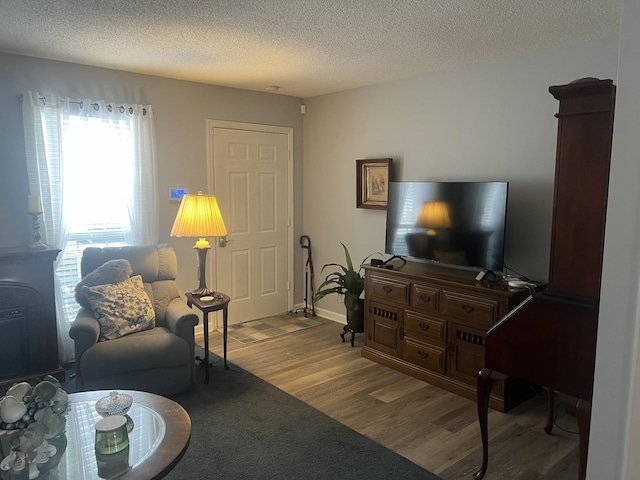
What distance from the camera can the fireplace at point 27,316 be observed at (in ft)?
10.9

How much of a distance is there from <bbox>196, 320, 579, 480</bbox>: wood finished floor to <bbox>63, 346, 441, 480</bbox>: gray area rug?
13 cm

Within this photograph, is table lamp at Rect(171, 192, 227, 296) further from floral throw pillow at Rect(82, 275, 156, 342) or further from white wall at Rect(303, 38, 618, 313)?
white wall at Rect(303, 38, 618, 313)

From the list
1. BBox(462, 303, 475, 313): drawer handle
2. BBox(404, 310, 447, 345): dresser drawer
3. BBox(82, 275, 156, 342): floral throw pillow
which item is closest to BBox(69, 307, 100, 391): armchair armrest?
BBox(82, 275, 156, 342): floral throw pillow

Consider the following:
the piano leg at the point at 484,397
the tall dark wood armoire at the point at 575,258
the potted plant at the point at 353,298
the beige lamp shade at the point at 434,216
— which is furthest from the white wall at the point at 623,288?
the potted plant at the point at 353,298

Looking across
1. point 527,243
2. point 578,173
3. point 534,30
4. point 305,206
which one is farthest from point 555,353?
point 305,206

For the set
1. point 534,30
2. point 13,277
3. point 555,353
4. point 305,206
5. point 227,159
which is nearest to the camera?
point 555,353

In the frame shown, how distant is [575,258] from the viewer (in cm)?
190

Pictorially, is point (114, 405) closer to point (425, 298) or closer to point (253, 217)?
point (425, 298)

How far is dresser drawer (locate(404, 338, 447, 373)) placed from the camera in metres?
3.55

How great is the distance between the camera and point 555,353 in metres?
2.01

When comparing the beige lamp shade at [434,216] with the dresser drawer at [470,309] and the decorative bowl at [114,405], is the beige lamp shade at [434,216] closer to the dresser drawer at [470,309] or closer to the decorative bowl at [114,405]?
the dresser drawer at [470,309]

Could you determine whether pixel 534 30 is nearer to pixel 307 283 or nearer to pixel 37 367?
pixel 307 283

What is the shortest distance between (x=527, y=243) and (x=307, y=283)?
8.94ft

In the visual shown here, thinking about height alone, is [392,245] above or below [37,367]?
above
